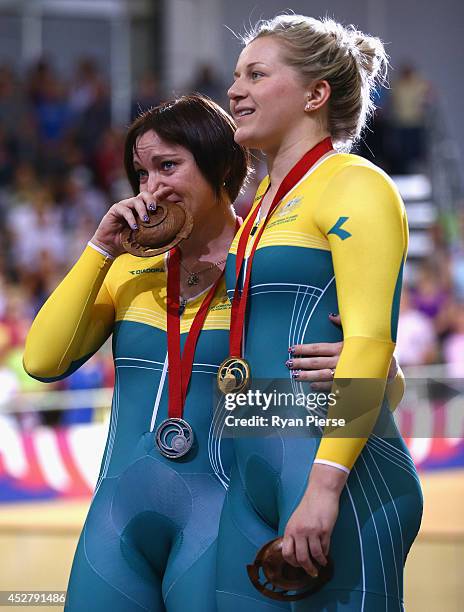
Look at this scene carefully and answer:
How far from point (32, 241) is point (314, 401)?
829 cm

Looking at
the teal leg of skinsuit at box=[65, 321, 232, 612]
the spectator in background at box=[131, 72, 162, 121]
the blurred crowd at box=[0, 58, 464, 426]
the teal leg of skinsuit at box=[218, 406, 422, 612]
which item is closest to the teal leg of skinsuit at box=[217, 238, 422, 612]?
the teal leg of skinsuit at box=[218, 406, 422, 612]

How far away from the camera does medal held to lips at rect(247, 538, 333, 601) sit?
2.08 meters

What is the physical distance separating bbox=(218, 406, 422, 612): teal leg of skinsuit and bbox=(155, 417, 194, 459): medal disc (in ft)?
0.73

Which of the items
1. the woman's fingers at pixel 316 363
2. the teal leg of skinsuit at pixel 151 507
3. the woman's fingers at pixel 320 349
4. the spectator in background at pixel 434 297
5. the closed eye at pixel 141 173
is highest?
the spectator in background at pixel 434 297

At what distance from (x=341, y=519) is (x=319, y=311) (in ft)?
1.36

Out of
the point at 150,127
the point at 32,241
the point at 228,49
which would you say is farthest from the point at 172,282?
the point at 228,49

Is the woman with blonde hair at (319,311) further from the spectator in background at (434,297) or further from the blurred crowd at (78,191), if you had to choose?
the spectator in background at (434,297)

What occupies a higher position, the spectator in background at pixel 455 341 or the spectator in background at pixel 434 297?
the spectator in background at pixel 434 297

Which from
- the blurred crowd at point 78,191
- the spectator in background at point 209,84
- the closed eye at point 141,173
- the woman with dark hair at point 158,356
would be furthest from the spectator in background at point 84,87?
the woman with dark hair at point 158,356

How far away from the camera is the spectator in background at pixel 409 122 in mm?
11474

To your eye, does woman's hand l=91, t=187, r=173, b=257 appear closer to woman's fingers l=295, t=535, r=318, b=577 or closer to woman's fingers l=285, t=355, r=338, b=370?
woman's fingers l=285, t=355, r=338, b=370

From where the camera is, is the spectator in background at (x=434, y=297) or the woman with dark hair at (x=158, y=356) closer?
the woman with dark hair at (x=158, y=356)

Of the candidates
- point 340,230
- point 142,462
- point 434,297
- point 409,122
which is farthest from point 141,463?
point 409,122

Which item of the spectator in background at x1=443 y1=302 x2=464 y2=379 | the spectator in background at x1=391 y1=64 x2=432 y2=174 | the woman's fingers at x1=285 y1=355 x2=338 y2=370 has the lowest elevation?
→ the woman's fingers at x1=285 y1=355 x2=338 y2=370
